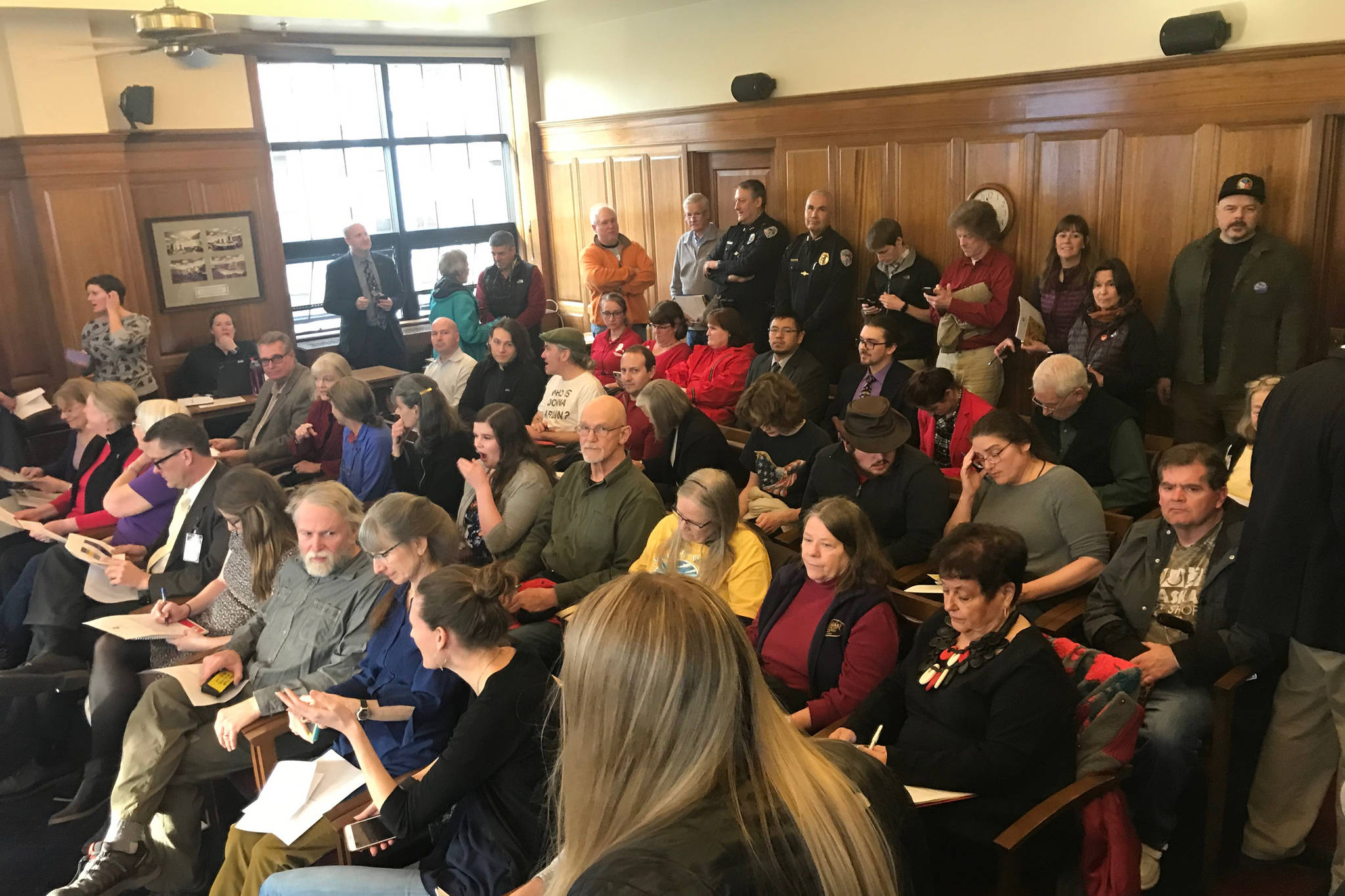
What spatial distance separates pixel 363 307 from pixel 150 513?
3443 millimetres

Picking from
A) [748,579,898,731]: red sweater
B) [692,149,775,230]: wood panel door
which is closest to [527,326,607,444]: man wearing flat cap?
[748,579,898,731]: red sweater

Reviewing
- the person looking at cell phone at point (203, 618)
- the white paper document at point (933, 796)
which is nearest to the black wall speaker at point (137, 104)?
the person looking at cell phone at point (203, 618)

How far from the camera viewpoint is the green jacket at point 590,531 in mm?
3619

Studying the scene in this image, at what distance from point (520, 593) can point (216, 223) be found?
5.27 metres

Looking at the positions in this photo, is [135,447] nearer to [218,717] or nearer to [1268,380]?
[218,717]

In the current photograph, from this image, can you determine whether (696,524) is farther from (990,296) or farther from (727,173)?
(727,173)

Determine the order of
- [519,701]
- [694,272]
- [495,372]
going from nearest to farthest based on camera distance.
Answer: [519,701] < [495,372] < [694,272]

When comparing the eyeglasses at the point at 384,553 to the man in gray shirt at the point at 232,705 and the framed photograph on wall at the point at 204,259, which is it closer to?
the man in gray shirt at the point at 232,705

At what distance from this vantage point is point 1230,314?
4457 mm

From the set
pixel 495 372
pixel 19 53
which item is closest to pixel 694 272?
pixel 495 372

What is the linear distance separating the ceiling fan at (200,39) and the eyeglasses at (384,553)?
3.95 m

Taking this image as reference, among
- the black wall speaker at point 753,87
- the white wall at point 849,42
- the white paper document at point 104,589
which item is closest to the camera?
the white paper document at point 104,589

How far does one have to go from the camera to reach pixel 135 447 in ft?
15.3

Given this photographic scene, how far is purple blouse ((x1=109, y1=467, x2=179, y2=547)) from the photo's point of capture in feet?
13.9
